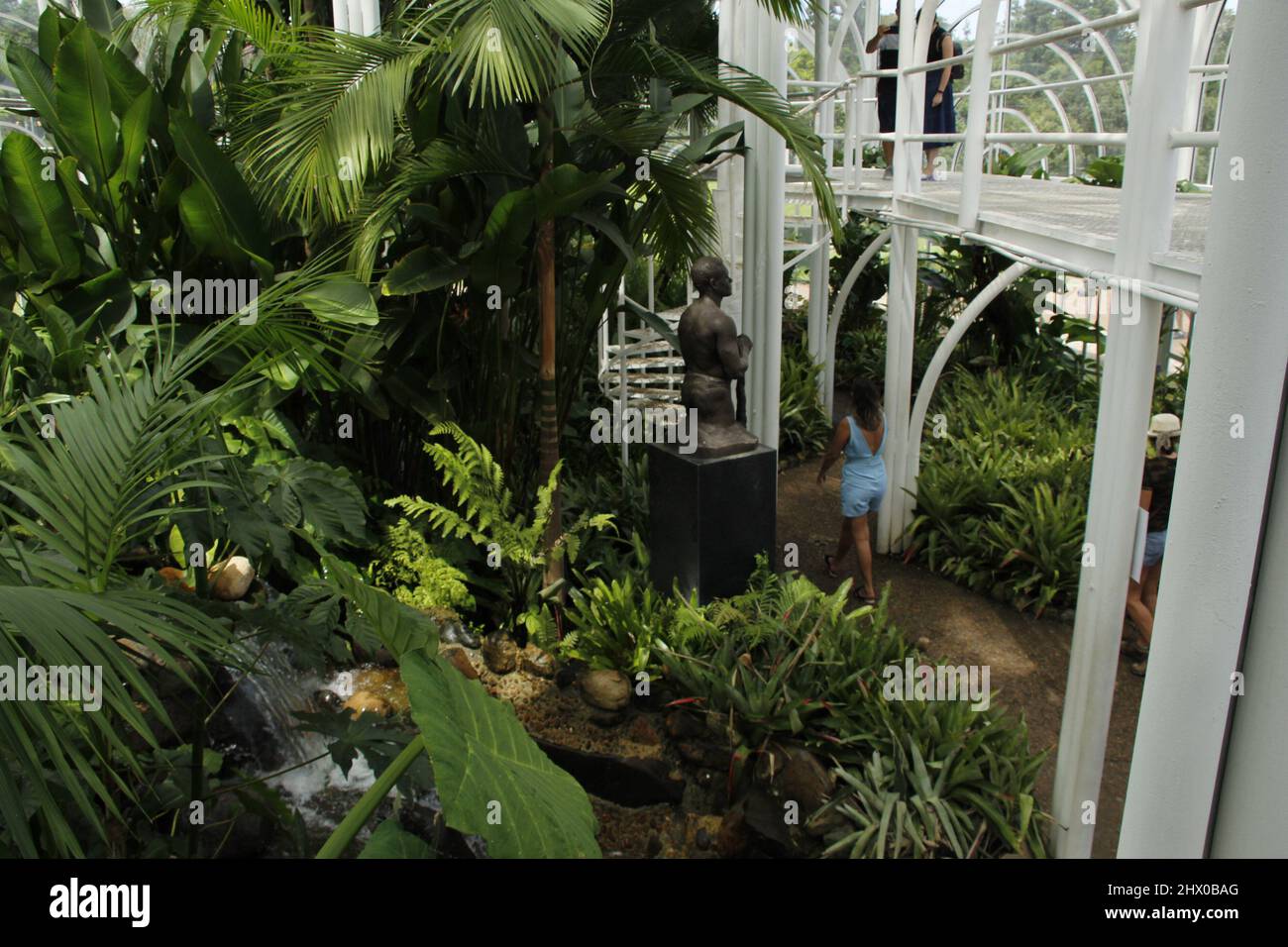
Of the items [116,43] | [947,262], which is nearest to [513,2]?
[116,43]

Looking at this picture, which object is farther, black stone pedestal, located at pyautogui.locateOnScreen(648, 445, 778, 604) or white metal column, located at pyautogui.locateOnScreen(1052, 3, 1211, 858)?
black stone pedestal, located at pyautogui.locateOnScreen(648, 445, 778, 604)

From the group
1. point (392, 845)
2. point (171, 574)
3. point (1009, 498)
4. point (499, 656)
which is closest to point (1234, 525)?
point (392, 845)

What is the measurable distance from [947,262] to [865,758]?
24.1 feet

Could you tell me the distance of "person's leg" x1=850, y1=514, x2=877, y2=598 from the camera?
21.9 ft

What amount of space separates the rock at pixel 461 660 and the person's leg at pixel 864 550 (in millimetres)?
2786

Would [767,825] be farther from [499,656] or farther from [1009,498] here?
[1009,498]

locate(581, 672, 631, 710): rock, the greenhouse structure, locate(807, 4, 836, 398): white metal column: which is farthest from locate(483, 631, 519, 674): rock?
locate(807, 4, 836, 398): white metal column

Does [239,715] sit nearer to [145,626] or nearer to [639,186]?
[145,626]

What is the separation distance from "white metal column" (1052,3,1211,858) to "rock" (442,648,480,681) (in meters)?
2.61

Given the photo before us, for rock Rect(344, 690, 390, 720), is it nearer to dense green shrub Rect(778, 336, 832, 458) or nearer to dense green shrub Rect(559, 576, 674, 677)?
dense green shrub Rect(559, 576, 674, 677)

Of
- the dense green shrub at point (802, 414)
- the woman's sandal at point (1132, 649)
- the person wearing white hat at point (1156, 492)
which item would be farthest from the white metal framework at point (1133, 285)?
the dense green shrub at point (802, 414)

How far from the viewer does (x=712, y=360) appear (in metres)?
5.59

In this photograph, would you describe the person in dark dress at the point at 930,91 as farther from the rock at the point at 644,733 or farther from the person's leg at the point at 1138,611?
the rock at the point at 644,733
